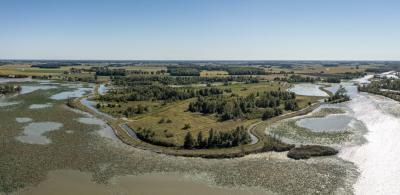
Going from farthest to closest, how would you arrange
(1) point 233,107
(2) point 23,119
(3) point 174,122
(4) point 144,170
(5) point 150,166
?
(1) point 233,107, (2) point 23,119, (3) point 174,122, (5) point 150,166, (4) point 144,170

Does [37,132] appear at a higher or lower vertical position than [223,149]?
lower

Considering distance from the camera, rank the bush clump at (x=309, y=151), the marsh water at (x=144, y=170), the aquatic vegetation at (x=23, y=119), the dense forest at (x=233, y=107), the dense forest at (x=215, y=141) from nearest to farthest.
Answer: the marsh water at (x=144, y=170), the bush clump at (x=309, y=151), the dense forest at (x=215, y=141), the aquatic vegetation at (x=23, y=119), the dense forest at (x=233, y=107)

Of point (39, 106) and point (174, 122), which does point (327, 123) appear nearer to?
point (174, 122)

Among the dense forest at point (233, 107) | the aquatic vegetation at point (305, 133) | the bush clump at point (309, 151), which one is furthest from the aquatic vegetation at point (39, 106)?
the bush clump at point (309, 151)

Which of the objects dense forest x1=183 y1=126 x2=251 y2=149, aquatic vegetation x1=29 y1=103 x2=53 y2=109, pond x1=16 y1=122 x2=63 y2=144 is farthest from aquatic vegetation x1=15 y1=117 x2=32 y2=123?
dense forest x1=183 y1=126 x2=251 y2=149

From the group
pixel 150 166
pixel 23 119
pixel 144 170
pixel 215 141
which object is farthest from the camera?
pixel 23 119

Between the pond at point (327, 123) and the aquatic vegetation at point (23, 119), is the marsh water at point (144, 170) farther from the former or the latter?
the aquatic vegetation at point (23, 119)

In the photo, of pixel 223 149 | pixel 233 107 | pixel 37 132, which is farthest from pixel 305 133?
pixel 37 132

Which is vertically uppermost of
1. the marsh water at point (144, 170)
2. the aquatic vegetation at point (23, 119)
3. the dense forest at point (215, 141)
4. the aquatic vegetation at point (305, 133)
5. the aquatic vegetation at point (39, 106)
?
the dense forest at point (215, 141)

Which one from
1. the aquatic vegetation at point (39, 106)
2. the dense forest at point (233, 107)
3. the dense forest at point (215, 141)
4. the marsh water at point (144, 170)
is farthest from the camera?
the aquatic vegetation at point (39, 106)

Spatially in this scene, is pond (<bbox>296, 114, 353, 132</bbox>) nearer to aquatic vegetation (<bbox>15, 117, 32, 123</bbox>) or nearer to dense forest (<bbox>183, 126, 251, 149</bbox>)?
dense forest (<bbox>183, 126, 251, 149</bbox>)
